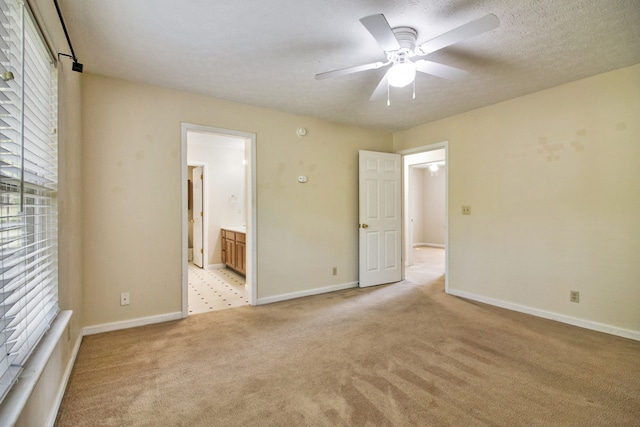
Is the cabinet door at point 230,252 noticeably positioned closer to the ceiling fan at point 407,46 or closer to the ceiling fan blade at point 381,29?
the ceiling fan at point 407,46

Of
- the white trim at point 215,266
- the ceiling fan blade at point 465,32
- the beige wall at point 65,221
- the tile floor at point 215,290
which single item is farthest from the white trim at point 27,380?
the white trim at point 215,266

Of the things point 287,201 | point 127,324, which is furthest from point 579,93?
point 127,324

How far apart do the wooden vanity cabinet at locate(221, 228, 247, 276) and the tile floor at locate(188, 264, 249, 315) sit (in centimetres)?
19

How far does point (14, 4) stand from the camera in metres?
1.27

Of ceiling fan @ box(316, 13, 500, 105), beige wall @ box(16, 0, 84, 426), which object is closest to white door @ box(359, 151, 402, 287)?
ceiling fan @ box(316, 13, 500, 105)

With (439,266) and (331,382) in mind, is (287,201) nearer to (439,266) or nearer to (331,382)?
(331,382)

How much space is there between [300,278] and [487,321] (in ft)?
7.30

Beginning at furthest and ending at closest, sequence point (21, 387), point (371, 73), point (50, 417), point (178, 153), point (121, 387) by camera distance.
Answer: point (178, 153), point (371, 73), point (121, 387), point (50, 417), point (21, 387)

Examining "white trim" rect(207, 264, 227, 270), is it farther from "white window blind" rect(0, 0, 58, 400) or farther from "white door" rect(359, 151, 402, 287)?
"white window blind" rect(0, 0, 58, 400)

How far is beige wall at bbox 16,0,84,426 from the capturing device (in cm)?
156

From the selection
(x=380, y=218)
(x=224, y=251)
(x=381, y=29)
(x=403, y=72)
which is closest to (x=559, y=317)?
(x=380, y=218)

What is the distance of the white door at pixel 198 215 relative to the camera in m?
5.99

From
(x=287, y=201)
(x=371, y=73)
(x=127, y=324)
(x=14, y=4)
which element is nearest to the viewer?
(x=14, y=4)

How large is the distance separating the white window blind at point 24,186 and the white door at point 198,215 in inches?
164
